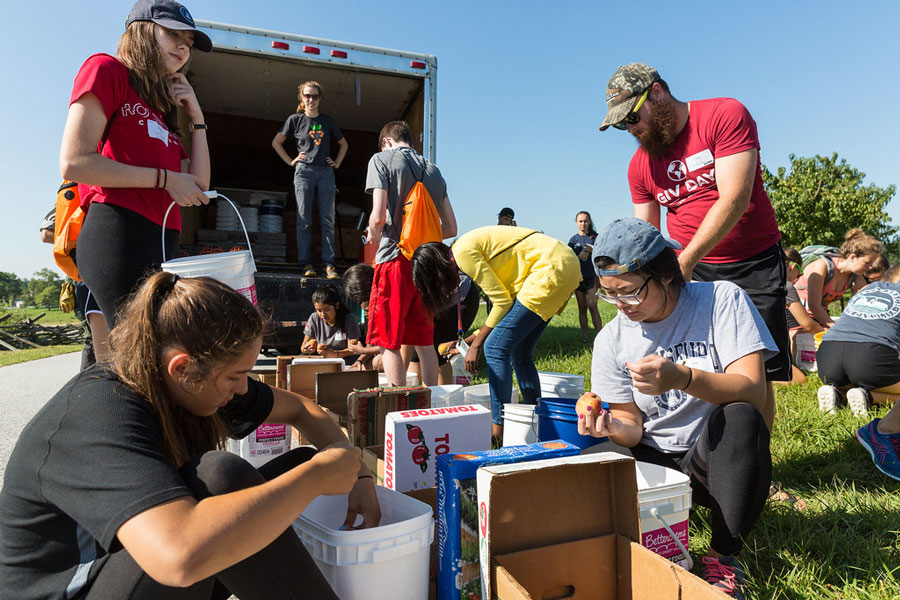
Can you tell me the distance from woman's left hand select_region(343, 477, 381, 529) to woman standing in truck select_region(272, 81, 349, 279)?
13.7ft

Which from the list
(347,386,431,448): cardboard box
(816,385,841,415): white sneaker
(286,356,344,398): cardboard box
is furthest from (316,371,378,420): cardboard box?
(816,385,841,415): white sneaker

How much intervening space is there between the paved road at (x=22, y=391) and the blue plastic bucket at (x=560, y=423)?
2.50m

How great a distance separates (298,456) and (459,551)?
0.52 m

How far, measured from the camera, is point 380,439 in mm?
2770

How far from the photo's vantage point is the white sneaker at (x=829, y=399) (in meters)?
3.54

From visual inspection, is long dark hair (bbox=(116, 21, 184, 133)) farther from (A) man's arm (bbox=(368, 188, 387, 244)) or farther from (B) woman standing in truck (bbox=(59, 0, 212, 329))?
(A) man's arm (bbox=(368, 188, 387, 244))

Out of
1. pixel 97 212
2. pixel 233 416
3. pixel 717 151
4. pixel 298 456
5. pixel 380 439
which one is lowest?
pixel 380 439

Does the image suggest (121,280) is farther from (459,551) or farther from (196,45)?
(459,551)

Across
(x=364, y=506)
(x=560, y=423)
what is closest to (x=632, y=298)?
(x=560, y=423)

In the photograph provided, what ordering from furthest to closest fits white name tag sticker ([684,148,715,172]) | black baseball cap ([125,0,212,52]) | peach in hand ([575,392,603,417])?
white name tag sticker ([684,148,715,172])
black baseball cap ([125,0,212,52])
peach in hand ([575,392,603,417])

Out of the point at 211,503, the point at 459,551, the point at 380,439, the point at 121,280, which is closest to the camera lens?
the point at 211,503

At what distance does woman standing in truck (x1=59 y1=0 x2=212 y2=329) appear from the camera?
198 cm

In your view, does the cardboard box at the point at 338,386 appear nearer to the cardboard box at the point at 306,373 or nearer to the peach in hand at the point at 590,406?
the cardboard box at the point at 306,373

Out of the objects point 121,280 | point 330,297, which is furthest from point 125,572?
point 330,297
